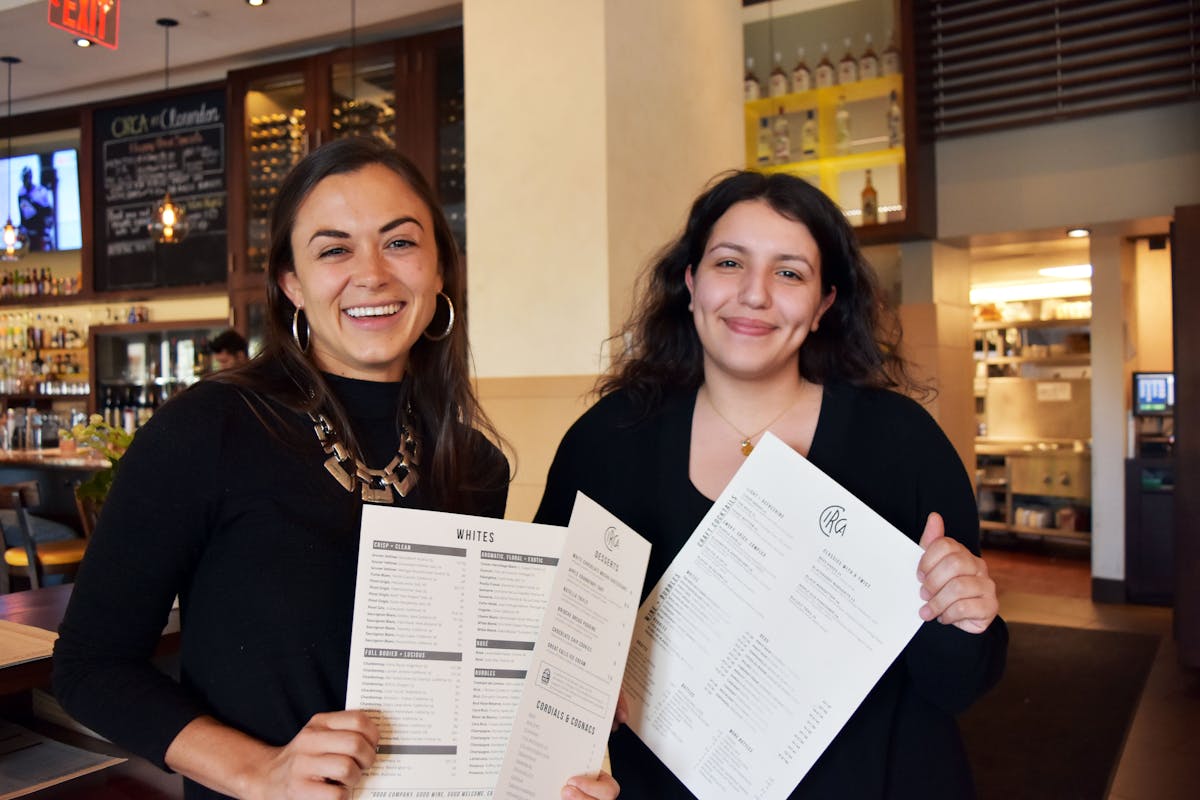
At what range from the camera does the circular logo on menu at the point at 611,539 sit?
1.02m

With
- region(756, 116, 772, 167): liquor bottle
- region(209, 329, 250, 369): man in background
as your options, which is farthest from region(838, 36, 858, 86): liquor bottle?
region(209, 329, 250, 369): man in background

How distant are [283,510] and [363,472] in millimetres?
124

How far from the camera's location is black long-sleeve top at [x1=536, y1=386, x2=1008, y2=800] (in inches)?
48.8

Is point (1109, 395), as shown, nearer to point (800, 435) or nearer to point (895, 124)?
point (895, 124)

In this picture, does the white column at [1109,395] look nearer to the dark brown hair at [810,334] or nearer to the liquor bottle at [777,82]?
the liquor bottle at [777,82]

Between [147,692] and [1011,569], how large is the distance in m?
7.73

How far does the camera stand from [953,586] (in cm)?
110

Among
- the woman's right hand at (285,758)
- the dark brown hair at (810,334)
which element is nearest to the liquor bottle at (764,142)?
the dark brown hair at (810,334)

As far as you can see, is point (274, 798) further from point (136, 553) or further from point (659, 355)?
point (659, 355)

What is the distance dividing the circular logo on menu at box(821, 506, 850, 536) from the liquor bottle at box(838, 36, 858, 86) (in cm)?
519

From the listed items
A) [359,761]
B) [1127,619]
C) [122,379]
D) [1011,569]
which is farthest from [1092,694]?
[122,379]

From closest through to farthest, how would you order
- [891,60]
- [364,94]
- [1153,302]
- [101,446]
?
[101,446], [891,60], [364,94], [1153,302]

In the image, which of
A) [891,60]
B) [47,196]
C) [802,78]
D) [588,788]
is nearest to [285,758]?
[588,788]

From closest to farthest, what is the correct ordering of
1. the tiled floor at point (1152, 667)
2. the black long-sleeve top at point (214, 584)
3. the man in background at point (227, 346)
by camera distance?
the black long-sleeve top at point (214, 584)
the tiled floor at point (1152, 667)
the man in background at point (227, 346)
